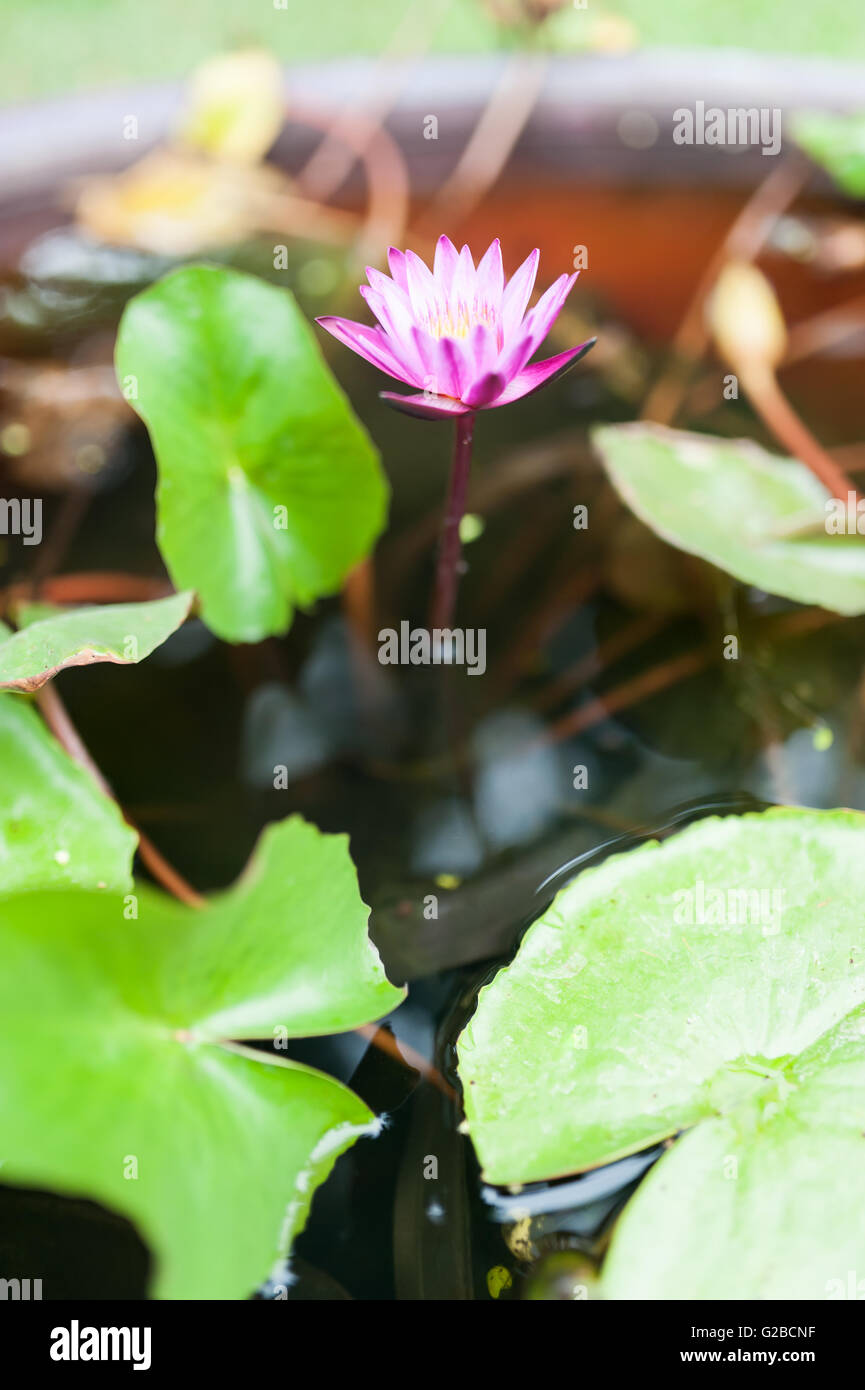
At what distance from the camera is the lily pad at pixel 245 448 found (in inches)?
24.7

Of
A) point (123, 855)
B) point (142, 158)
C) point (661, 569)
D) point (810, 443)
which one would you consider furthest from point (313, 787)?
point (142, 158)

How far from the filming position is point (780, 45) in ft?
3.94

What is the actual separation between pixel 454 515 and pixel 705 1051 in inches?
13.5

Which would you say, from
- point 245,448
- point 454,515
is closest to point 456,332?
Result: point 454,515

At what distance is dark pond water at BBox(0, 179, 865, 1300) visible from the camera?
1.70 feet

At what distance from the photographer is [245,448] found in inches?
27.0

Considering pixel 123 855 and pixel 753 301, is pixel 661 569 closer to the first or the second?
pixel 753 301

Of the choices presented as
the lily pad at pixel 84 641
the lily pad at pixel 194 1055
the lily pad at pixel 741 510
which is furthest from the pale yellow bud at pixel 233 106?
the lily pad at pixel 194 1055

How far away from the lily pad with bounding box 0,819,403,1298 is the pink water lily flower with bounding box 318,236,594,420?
268 millimetres

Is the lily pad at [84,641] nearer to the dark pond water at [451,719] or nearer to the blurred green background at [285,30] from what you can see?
the dark pond water at [451,719]

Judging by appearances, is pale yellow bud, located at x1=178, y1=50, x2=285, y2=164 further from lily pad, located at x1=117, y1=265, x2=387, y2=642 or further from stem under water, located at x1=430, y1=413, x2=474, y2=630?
stem under water, located at x1=430, y1=413, x2=474, y2=630

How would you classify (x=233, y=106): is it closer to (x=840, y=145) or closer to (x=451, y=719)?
(x=840, y=145)
